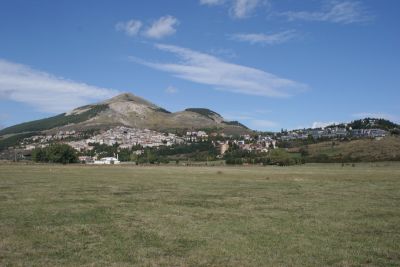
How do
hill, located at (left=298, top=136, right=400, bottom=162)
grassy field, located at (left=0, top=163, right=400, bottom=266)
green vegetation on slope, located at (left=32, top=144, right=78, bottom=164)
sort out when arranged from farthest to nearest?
green vegetation on slope, located at (left=32, top=144, right=78, bottom=164) < hill, located at (left=298, top=136, right=400, bottom=162) < grassy field, located at (left=0, top=163, right=400, bottom=266)

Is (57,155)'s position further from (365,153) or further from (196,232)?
(196,232)

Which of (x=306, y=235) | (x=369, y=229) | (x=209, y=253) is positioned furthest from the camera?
(x=369, y=229)

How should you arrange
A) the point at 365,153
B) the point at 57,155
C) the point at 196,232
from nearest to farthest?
the point at 196,232 → the point at 57,155 → the point at 365,153

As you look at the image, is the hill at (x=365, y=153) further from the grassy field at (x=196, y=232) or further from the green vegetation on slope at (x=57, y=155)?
the grassy field at (x=196, y=232)

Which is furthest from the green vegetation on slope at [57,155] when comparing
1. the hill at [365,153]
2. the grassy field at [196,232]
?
the grassy field at [196,232]

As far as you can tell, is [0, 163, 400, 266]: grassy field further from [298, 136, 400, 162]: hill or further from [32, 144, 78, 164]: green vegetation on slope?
[32, 144, 78, 164]: green vegetation on slope

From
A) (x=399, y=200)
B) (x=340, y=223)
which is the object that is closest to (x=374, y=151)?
(x=399, y=200)

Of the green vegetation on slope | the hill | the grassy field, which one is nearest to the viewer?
the grassy field

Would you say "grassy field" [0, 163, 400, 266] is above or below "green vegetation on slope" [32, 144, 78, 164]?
below

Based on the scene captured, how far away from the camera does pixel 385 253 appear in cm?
1432

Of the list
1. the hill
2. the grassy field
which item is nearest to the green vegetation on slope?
the hill

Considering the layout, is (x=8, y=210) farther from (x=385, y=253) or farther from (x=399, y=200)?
(x=399, y=200)

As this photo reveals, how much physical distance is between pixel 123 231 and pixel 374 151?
570 ft

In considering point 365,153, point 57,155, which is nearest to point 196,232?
point 57,155
